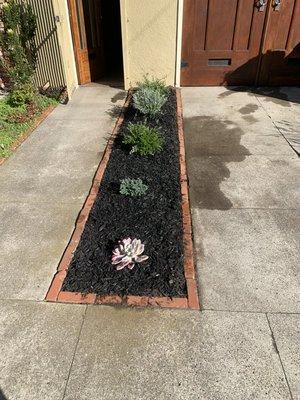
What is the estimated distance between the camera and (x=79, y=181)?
479 centimetres

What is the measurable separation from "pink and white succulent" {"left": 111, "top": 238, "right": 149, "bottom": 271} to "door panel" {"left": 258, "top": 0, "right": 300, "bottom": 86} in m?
6.56

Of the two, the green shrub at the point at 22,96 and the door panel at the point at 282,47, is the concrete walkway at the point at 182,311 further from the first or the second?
the door panel at the point at 282,47

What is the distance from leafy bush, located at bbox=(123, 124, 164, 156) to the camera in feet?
16.8

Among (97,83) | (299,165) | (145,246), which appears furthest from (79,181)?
(97,83)

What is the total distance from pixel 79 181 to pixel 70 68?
4.19m

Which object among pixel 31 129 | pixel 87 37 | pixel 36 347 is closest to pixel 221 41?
pixel 87 37

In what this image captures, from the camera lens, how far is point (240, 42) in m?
7.85

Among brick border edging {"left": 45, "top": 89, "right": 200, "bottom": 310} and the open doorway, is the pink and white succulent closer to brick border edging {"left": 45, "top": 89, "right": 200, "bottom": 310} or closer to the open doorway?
brick border edging {"left": 45, "top": 89, "right": 200, "bottom": 310}

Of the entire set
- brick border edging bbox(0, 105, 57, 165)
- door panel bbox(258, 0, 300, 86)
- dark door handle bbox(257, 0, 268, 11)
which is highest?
dark door handle bbox(257, 0, 268, 11)

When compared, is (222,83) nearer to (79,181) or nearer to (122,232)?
(79,181)

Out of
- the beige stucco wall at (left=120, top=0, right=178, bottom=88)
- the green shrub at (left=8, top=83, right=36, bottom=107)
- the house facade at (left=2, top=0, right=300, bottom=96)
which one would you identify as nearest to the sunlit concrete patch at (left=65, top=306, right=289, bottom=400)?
the green shrub at (left=8, top=83, right=36, bottom=107)

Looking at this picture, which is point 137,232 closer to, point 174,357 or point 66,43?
point 174,357

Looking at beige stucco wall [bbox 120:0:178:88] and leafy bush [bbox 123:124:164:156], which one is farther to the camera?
beige stucco wall [bbox 120:0:178:88]

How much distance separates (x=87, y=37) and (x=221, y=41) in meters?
3.18
